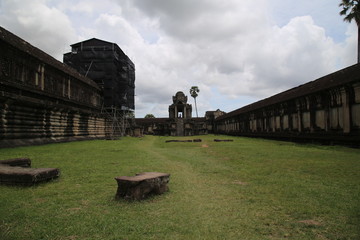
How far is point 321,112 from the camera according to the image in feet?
48.4

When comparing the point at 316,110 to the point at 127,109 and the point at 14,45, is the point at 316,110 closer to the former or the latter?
the point at 14,45

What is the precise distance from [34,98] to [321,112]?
18823 mm

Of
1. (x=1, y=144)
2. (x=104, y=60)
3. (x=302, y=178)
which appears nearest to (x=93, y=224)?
(x=302, y=178)

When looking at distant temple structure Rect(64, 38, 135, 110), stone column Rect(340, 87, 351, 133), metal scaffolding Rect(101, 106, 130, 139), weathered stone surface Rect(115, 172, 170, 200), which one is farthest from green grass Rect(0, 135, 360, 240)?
distant temple structure Rect(64, 38, 135, 110)

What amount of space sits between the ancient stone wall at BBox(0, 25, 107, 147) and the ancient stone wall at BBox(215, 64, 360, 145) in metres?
18.2

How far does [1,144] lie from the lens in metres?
11.9

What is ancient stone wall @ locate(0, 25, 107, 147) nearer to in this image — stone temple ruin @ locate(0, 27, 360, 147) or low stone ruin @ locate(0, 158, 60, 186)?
stone temple ruin @ locate(0, 27, 360, 147)

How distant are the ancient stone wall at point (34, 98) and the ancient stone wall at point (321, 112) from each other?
1815 cm

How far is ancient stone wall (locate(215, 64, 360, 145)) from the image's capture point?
1210 centimetres

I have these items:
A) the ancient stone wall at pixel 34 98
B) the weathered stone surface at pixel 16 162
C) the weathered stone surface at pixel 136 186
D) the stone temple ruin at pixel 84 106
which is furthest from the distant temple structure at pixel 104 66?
the weathered stone surface at pixel 136 186

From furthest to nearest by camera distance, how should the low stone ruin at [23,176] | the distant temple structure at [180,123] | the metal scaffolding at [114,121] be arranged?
the distant temple structure at [180,123] → the metal scaffolding at [114,121] → the low stone ruin at [23,176]

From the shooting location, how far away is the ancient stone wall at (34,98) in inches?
508

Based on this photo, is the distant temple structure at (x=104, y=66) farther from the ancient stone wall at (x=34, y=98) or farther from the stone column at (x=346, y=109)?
the stone column at (x=346, y=109)

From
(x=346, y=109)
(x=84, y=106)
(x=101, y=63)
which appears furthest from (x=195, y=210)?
(x=101, y=63)
